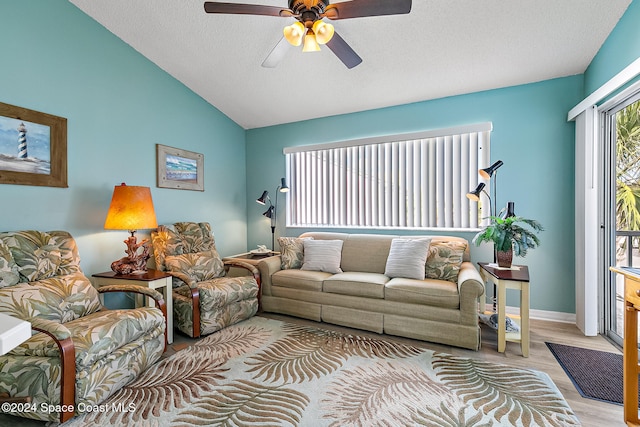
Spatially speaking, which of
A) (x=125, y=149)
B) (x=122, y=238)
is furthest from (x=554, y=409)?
(x=125, y=149)

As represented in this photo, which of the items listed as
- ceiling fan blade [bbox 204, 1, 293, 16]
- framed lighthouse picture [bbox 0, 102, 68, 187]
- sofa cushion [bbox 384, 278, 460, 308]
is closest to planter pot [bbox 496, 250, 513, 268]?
sofa cushion [bbox 384, 278, 460, 308]

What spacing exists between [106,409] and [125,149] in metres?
2.40

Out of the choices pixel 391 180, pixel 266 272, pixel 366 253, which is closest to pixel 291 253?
pixel 266 272

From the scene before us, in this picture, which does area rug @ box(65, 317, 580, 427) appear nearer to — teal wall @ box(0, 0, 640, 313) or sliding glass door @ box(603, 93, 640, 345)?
sliding glass door @ box(603, 93, 640, 345)

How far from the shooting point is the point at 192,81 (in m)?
3.71

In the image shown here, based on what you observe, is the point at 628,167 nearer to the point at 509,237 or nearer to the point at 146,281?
the point at 509,237

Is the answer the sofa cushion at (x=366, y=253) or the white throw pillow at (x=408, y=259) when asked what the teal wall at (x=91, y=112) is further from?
the white throw pillow at (x=408, y=259)

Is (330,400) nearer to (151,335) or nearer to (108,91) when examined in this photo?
(151,335)

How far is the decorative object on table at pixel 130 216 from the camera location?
8.84 ft

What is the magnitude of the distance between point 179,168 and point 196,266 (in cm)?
130

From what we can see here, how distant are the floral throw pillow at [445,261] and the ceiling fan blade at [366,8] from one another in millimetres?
2183

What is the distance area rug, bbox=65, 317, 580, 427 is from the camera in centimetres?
175

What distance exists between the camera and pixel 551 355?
247 centimetres

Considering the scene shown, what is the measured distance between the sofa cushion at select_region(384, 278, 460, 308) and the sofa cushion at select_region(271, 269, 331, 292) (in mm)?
755
